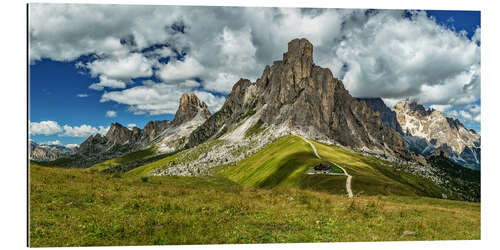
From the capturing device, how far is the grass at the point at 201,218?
15.4 meters

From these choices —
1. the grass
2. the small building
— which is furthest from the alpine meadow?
the small building

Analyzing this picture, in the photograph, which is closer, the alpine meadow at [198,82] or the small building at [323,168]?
the alpine meadow at [198,82]

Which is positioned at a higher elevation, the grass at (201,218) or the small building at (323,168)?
the grass at (201,218)

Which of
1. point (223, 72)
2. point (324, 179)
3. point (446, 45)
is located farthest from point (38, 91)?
point (324, 179)

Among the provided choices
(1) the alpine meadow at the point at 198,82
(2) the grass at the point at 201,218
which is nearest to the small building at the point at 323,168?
(1) the alpine meadow at the point at 198,82

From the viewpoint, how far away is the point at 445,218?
20875 millimetres

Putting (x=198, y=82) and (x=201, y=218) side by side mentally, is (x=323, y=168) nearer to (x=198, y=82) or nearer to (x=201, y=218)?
(x=198, y=82)

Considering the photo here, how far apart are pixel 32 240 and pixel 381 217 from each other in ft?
69.0

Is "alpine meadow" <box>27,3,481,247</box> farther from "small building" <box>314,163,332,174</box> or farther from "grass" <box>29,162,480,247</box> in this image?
"small building" <box>314,163,332,174</box>

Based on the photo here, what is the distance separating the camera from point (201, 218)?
1777 centimetres

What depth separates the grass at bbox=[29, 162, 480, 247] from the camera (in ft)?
50.6

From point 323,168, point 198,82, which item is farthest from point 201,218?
point 323,168

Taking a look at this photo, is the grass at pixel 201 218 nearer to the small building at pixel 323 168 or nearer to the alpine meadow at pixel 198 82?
the alpine meadow at pixel 198 82
